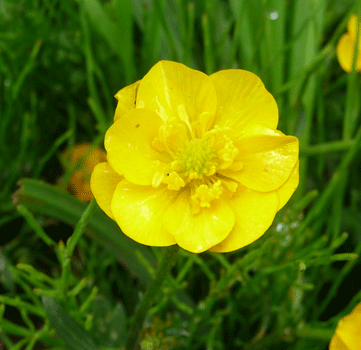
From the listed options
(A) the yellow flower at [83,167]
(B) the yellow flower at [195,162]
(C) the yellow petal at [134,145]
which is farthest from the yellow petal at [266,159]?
(A) the yellow flower at [83,167]

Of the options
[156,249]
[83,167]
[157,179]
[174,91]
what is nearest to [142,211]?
[157,179]

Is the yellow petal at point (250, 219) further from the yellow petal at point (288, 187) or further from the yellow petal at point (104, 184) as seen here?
the yellow petal at point (104, 184)

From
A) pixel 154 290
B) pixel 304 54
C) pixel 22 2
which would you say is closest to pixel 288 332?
pixel 154 290

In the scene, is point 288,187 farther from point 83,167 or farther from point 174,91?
point 83,167

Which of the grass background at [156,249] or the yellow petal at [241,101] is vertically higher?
the yellow petal at [241,101]

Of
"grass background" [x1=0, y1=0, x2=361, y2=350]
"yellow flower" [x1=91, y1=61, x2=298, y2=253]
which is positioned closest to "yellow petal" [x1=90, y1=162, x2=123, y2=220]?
"yellow flower" [x1=91, y1=61, x2=298, y2=253]

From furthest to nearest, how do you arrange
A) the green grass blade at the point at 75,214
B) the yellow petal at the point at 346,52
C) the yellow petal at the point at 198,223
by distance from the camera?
the yellow petal at the point at 346,52 → the green grass blade at the point at 75,214 → the yellow petal at the point at 198,223

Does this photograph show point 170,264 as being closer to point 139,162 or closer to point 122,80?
point 139,162
